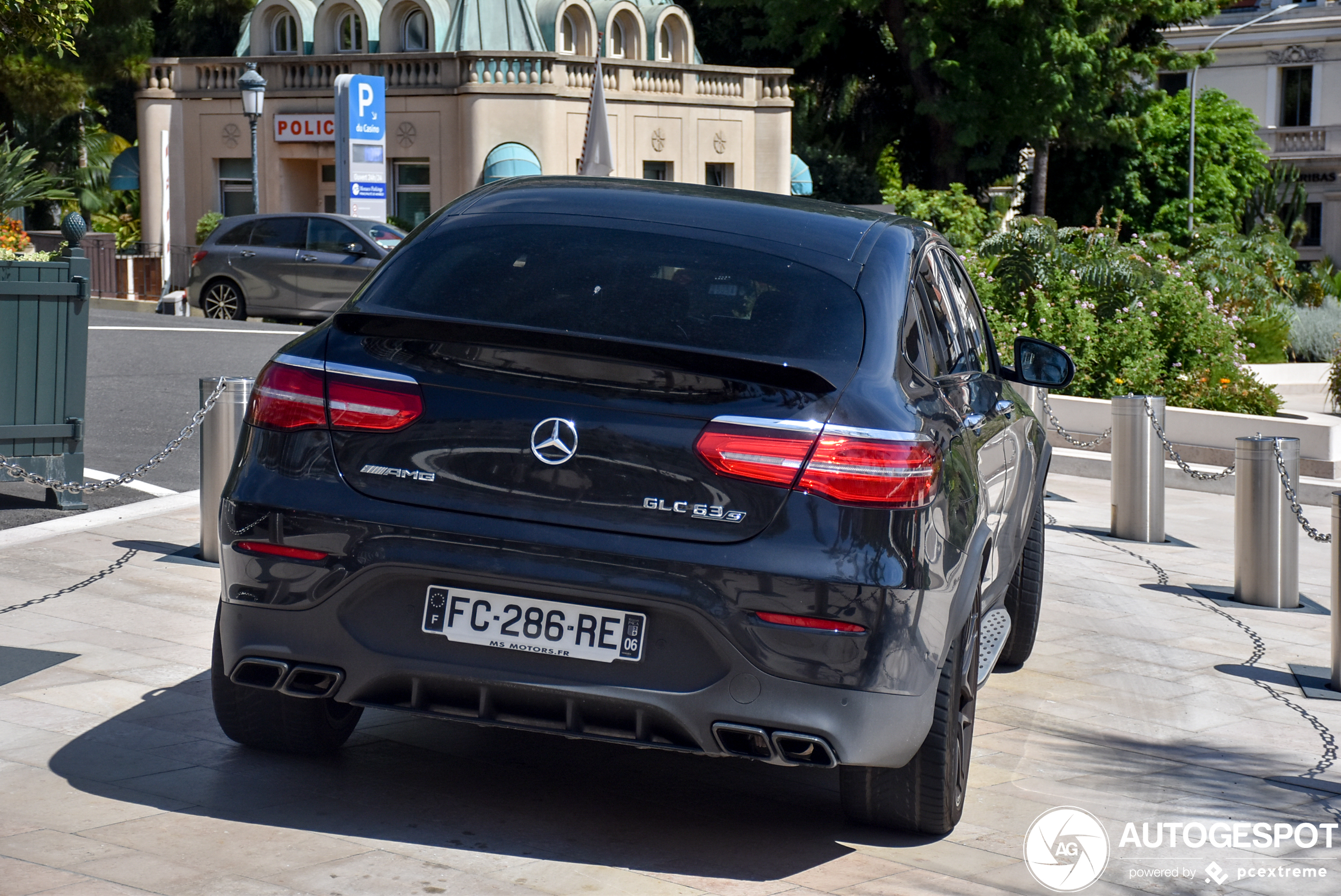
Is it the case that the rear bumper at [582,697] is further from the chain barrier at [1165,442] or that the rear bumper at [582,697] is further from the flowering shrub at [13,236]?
the flowering shrub at [13,236]

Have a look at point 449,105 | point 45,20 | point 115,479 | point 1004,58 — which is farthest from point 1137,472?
point 449,105

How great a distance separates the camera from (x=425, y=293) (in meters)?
4.28

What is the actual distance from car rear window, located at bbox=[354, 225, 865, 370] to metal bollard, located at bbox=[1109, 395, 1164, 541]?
6.82 meters

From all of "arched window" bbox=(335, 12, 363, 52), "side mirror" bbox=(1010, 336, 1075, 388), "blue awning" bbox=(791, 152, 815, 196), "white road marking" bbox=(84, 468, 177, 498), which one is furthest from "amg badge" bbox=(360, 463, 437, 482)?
"blue awning" bbox=(791, 152, 815, 196)

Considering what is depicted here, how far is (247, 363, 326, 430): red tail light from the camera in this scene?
4086 mm

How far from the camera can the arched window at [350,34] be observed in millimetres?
41125

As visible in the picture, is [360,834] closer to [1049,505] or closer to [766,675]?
[766,675]

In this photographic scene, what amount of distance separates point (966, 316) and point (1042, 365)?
0.83 metres

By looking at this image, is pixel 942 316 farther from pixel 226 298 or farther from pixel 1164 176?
pixel 1164 176

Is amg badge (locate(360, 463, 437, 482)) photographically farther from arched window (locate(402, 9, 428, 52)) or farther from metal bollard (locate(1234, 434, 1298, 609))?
arched window (locate(402, 9, 428, 52))

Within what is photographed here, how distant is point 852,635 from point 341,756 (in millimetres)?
1754

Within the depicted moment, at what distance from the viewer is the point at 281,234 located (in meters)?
24.7

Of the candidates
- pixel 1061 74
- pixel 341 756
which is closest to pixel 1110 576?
pixel 341 756

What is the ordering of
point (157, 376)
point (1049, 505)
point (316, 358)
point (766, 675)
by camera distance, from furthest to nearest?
point (157, 376) < point (1049, 505) < point (316, 358) < point (766, 675)
